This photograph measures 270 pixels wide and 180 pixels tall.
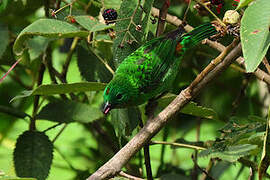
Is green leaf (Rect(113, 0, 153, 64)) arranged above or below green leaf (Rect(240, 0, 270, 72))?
below

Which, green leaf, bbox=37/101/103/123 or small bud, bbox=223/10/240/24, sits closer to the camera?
small bud, bbox=223/10/240/24

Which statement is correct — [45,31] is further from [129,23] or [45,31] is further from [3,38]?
[3,38]

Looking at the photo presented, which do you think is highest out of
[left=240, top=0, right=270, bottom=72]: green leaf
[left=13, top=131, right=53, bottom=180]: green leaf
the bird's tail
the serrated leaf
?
[left=240, top=0, right=270, bottom=72]: green leaf

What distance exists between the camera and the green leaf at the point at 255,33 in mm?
1008

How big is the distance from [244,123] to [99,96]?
41.8 inches

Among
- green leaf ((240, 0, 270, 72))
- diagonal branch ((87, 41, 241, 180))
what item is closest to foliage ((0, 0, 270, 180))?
green leaf ((240, 0, 270, 72))

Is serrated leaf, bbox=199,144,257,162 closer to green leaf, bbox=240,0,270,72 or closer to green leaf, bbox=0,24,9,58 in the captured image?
green leaf, bbox=240,0,270,72

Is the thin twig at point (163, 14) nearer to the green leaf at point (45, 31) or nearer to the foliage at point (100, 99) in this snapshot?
the foliage at point (100, 99)

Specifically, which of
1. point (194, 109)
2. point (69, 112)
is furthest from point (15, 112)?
point (194, 109)

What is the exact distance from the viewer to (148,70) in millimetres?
1818

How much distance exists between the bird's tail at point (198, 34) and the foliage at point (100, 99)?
0.06 metres

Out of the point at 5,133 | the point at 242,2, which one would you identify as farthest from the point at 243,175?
the point at 242,2

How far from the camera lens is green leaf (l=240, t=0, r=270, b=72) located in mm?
1008

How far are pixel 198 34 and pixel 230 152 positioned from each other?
1.55ft
